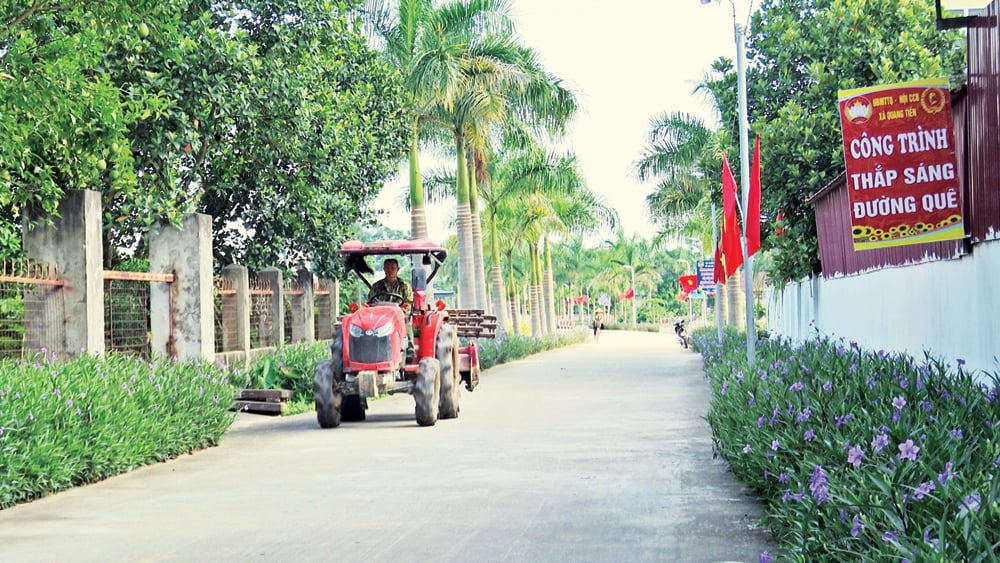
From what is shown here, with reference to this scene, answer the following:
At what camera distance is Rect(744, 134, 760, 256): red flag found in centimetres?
1623

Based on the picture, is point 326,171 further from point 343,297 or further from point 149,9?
point 149,9

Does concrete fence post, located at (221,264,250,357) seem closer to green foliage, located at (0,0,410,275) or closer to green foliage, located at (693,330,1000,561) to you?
green foliage, located at (0,0,410,275)

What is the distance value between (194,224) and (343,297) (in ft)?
40.5

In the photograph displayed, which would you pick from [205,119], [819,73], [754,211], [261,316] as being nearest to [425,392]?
[754,211]

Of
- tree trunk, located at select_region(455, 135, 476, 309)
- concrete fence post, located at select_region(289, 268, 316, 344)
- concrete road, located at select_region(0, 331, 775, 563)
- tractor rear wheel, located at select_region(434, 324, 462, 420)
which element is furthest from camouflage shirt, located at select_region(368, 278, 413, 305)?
tree trunk, located at select_region(455, 135, 476, 309)

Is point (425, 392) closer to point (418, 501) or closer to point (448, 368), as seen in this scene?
point (448, 368)

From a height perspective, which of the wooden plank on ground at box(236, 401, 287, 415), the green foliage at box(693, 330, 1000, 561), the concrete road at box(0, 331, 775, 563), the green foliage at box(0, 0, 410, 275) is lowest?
the concrete road at box(0, 331, 775, 563)

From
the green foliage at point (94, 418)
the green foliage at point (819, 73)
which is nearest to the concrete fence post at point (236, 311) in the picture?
the green foliage at point (94, 418)

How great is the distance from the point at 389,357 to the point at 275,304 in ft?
27.4

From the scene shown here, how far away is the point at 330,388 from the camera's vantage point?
1556 centimetres

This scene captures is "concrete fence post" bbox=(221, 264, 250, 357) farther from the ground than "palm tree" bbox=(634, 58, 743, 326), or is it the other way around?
"palm tree" bbox=(634, 58, 743, 326)

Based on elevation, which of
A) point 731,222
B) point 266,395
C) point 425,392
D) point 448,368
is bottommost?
point 266,395

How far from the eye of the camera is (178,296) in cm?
1814

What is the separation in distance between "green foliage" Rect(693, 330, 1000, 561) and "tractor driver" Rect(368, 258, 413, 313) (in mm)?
5877
